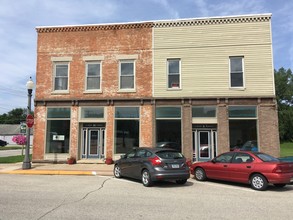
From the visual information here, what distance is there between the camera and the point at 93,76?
66.6 ft

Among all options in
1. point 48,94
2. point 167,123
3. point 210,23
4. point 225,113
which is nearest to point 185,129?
point 167,123

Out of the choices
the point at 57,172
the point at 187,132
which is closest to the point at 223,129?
the point at 187,132

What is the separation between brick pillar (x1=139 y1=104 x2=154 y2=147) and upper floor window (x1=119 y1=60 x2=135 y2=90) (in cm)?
179

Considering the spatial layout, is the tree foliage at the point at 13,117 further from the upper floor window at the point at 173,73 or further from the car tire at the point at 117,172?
the car tire at the point at 117,172

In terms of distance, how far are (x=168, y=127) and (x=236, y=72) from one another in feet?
18.2

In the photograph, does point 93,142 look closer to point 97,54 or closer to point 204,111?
point 97,54

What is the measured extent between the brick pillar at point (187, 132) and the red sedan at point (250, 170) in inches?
223

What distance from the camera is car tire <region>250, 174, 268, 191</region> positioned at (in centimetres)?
1060

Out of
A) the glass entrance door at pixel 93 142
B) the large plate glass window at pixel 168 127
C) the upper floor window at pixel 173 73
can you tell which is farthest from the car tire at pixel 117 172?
the upper floor window at pixel 173 73

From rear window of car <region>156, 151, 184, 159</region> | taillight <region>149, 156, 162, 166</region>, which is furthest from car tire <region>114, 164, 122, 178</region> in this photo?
rear window of car <region>156, 151, 184, 159</region>

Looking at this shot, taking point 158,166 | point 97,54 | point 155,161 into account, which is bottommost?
point 158,166

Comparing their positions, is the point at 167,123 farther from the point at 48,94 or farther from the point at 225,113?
the point at 48,94

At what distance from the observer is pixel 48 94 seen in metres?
20.5

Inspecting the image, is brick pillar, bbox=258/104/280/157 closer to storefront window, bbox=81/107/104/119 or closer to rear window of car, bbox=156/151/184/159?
rear window of car, bbox=156/151/184/159
